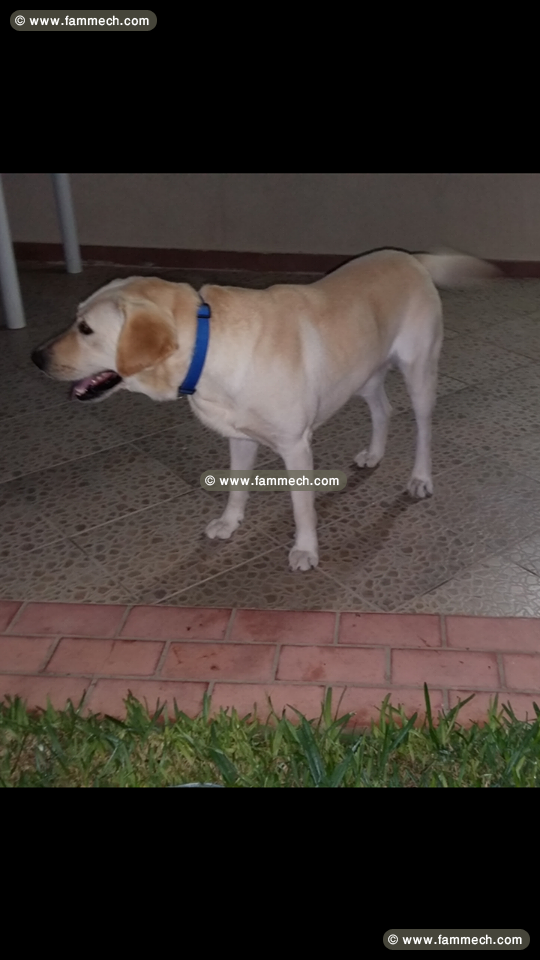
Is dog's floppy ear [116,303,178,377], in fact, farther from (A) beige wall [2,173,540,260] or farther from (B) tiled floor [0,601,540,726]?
(A) beige wall [2,173,540,260]

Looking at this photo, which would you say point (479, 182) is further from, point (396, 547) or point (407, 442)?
point (396, 547)

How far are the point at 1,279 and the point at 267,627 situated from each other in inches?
125

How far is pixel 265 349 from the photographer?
8.12ft

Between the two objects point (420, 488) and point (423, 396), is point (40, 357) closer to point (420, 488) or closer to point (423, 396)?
point (423, 396)

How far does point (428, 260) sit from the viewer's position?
10.5ft

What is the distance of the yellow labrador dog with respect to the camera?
2371 millimetres

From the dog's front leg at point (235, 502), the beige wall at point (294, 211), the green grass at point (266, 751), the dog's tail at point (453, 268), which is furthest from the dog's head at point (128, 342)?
the beige wall at point (294, 211)

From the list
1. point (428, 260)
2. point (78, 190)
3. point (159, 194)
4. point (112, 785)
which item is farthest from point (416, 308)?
point (78, 190)

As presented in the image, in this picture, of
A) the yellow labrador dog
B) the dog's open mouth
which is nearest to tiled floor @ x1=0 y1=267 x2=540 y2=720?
the yellow labrador dog

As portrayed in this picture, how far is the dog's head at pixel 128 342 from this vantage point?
2.30 m

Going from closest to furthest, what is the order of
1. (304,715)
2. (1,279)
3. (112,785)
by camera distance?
(112,785) < (304,715) < (1,279)

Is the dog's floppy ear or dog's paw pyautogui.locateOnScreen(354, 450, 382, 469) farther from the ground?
the dog's floppy ear

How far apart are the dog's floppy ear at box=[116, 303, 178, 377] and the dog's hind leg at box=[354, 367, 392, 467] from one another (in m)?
1.06

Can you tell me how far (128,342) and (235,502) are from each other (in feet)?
3.07
